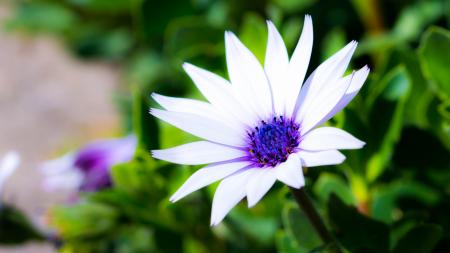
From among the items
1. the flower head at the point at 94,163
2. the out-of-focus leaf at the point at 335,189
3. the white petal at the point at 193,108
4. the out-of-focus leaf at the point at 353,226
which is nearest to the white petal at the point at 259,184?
the white petal at the point at 193,108

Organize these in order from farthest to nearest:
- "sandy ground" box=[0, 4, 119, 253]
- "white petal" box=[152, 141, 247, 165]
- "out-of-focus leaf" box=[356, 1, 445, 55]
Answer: "sandy ground" box=[0, 4, 119, 253]
"out-of-focus leaf" box=[356, 1, 445, 55]
"white petal" box=[152, 141, 247, 165]

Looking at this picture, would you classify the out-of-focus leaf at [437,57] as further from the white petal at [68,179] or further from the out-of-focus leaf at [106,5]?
the out-of-focus leaf at [106,5]

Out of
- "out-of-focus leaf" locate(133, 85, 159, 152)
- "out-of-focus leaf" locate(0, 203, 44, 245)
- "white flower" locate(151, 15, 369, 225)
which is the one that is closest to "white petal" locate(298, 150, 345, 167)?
"white flower" locate(151, 15, 369, 225)

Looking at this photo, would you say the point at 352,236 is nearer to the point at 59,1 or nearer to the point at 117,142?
the point at 117,142

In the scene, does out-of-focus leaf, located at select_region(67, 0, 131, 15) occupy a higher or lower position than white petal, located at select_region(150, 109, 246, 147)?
higher

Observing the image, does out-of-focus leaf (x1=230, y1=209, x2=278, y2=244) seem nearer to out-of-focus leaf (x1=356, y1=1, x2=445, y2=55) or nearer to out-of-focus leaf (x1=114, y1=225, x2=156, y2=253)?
out-of-focus leaf (x1=114, y1=225, x2=156, y2=253)

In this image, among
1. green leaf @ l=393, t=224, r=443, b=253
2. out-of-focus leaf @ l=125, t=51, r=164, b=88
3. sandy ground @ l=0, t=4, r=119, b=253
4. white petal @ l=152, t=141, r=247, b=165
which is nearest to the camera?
white petal @ l=152, t=141, r=247, b=165

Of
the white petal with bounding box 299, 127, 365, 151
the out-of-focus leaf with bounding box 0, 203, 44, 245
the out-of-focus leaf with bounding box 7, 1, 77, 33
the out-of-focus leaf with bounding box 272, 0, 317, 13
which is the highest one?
the out-of-focus leaf with bounding box 7, 1, 77, 33
